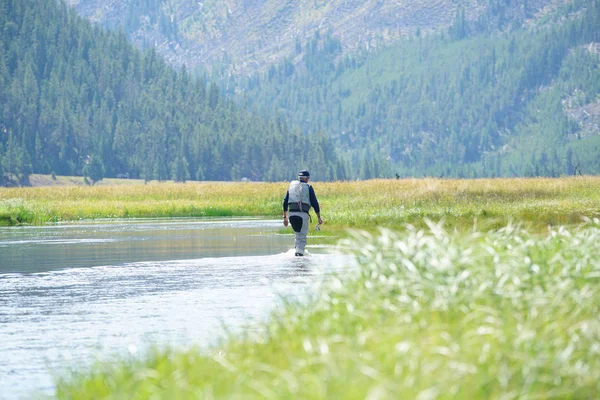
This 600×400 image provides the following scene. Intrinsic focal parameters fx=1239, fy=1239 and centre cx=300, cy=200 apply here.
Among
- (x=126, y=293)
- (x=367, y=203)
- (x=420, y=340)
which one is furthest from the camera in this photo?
(x=367, y=203)

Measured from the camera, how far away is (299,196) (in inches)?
1193

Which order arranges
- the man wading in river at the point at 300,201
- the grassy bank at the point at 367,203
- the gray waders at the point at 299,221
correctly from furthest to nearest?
the grassy bank at the point at 367,203 → the gray waders at the point at 299,221 → the man wading in river at the point at 300,201

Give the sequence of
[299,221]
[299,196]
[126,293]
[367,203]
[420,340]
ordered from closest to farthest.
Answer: [420,340] → [126,293] → [299,196] → [299,221] → [367,203]

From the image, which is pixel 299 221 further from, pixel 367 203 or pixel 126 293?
pixel 367 203

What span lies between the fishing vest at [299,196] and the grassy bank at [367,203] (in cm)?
459

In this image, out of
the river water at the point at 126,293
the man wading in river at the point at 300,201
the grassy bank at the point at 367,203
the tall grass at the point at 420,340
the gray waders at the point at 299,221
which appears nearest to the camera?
the tall grass at the point at 420,340

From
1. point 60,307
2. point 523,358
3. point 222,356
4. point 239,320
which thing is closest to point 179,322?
point 239,320

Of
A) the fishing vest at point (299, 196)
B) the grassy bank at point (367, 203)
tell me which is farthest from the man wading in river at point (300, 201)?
the grassy bank at point (367, 203)

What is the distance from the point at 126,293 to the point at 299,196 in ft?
22.9

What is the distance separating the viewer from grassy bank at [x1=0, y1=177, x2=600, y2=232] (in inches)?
1823

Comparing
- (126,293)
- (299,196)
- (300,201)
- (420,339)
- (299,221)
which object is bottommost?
(126,293)

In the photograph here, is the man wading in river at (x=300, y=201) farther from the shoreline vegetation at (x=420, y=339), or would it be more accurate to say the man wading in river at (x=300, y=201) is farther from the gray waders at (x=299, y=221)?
the shoreline vegetation at (x=420, y=339)

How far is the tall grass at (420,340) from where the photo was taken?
406 inches

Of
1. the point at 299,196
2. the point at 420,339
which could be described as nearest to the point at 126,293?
the point at 299,196
